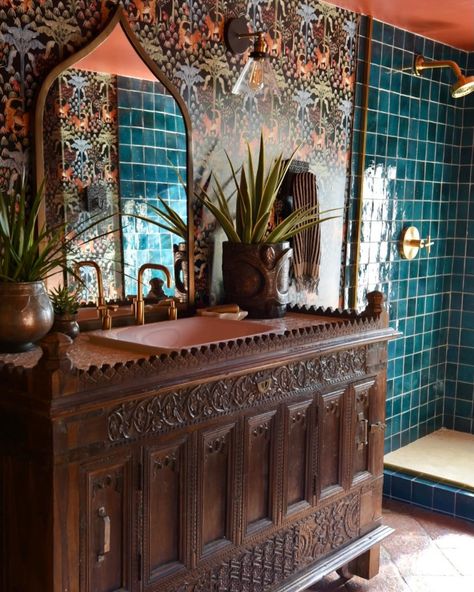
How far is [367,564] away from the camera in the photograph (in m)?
2.96

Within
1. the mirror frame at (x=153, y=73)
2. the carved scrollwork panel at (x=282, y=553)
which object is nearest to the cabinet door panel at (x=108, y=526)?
the carved scrollwork panel at (x=282, y=553)

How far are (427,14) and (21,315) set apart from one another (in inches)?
104

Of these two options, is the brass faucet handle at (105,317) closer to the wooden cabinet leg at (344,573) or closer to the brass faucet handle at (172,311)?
the brass faucet handle at (172,311)

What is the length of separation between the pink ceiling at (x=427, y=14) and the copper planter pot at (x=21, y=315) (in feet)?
7.03

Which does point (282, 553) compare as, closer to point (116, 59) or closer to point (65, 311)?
point (65, 311)

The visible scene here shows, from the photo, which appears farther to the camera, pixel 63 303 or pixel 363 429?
pixel 363 429

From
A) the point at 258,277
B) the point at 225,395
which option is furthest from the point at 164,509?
the point at 258,277

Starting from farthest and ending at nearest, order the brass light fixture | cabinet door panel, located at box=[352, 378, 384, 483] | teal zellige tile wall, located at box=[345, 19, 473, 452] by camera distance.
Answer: teal zellige tile wall, located at box=[345, 19, 473, 452] < the brass light fixture < cabinet door panel, located at box=[352, 378, 384, 483]

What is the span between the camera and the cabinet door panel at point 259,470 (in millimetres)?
2295

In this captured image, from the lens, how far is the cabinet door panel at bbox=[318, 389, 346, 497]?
2615 mm

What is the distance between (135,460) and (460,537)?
207 centimetres

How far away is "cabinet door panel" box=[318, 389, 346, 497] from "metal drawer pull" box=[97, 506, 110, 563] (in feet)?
3.18

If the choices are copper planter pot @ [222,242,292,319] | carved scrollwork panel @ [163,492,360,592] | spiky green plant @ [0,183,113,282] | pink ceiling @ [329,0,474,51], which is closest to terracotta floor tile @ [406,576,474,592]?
carved scrollwork panel @ [163,492,360,592]

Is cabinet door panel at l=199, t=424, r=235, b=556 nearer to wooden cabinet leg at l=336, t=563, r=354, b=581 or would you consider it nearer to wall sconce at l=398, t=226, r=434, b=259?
wooden cabinet leg at l=336, t=563, r=354, b=581
